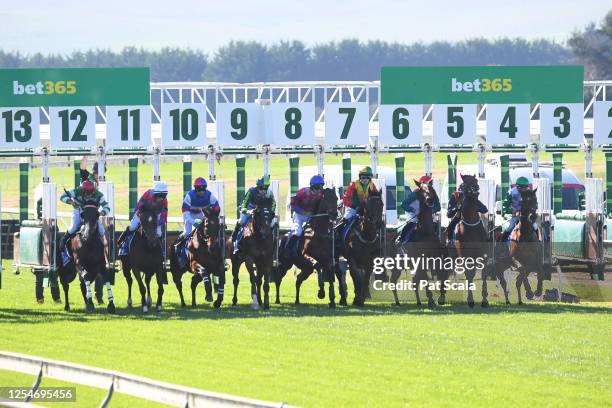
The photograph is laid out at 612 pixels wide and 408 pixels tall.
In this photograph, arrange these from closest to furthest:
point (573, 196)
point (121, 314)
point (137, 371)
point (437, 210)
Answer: point (137, 371) → point (121, 314) → point (437, 210) → point (573, 196)

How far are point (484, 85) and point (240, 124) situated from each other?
4.10 metres

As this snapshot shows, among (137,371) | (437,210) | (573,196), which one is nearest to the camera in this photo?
(137,371)

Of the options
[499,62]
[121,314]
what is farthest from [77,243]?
[499,62]

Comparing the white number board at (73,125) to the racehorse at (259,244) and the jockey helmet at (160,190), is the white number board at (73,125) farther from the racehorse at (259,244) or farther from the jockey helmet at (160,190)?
the racehorse at (259,244)

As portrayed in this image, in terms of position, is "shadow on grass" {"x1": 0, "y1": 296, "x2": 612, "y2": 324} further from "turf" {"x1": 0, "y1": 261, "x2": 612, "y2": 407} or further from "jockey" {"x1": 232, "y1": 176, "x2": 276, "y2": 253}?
"jockey" {"x1": 232, "y1": 176, "x2": 276, "y2": 253}

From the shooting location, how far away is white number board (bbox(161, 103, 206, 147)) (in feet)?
81.0

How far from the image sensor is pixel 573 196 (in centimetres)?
3297

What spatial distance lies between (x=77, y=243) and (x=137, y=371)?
6.78 m

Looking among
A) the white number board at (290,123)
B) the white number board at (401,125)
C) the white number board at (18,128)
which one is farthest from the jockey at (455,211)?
the white number board at (18,128)

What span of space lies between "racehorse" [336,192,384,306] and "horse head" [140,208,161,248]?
2.82 meters

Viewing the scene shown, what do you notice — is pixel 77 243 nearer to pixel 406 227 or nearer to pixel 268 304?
pixel 268 304

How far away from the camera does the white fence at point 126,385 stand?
10.2 metres

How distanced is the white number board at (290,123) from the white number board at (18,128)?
12.6 ft

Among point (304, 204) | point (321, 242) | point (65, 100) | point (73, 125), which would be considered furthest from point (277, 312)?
point (65, 100)
